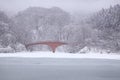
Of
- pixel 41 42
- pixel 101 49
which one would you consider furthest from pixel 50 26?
pixel 101 49

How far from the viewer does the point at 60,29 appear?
23812mm

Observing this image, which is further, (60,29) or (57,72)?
(60,29)

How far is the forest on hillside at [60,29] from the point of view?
68.6ft

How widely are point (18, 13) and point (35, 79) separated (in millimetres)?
18445

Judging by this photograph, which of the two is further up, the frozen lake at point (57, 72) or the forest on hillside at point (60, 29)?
the forest on hillside at point (60, 29)

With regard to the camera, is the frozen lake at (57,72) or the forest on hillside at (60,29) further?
the forest on hillside at (60,29)

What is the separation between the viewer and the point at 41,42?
73.5 feet

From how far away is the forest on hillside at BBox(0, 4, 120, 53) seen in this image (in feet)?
68.6

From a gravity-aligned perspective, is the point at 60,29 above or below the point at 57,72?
above

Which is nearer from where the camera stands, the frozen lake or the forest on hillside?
the frozen lake

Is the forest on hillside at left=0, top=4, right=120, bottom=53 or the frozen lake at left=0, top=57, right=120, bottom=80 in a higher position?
the forest on hillside at left=0, top=4, right=120, bottom=53

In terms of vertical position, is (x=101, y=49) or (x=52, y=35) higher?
(x=52, y=35)

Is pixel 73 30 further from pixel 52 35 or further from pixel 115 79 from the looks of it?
pixel 115 79

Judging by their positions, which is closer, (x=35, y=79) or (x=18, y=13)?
(x=35, y=79)
